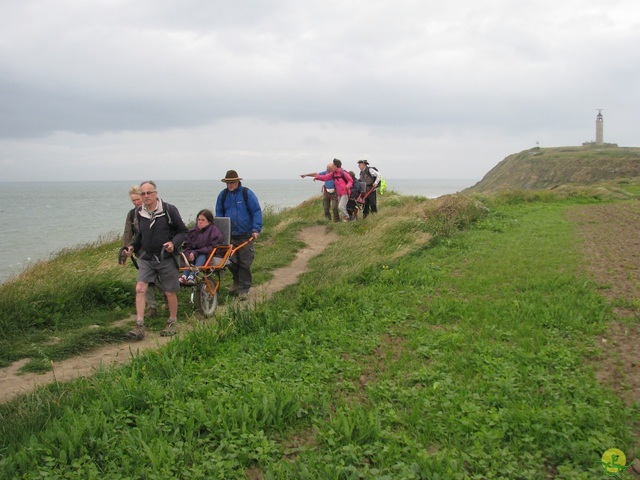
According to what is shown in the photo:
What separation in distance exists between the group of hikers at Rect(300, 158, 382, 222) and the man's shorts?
330 inches

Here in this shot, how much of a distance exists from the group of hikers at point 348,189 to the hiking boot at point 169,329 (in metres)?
8.71

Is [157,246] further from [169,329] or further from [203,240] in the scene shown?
[203,240]

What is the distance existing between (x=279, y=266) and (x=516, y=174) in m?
74.1

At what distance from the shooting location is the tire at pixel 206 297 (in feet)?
25.5

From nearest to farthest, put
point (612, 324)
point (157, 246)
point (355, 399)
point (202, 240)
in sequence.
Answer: point (355, 399) → point (612, 324) → point (157, 246) → point (202, 240)

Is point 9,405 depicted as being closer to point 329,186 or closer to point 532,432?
point 532,432

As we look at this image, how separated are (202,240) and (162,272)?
1.15 meters

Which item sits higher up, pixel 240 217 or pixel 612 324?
pixel 240 217

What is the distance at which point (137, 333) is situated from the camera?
6770 millimetres

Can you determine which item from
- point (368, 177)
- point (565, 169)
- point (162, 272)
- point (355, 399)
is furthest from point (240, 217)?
point (565, 169)

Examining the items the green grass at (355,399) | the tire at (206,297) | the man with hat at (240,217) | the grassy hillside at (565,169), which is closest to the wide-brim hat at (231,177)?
the man with hat at (240,217)

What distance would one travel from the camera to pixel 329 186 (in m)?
15.9

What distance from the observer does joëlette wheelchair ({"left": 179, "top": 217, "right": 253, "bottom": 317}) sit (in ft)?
25.3

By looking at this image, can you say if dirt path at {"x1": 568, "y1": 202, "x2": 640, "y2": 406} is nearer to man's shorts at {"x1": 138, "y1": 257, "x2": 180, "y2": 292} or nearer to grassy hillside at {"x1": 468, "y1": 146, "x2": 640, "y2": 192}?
man's shorts at {"x1": 138, "y1": 257, "x2": 180, "y2": 292}
